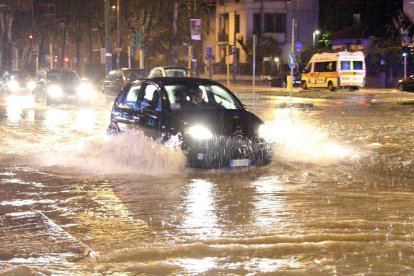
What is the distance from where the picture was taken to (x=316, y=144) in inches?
659

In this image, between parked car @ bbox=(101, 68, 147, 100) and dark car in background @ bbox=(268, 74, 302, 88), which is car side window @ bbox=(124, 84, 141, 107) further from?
dark car in background @ bbox=(268, 74, 302, 88)

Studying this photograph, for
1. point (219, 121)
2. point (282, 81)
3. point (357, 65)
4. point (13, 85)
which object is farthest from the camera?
point (282, 81)

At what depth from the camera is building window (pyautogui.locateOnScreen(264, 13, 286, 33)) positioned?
73.2 meters

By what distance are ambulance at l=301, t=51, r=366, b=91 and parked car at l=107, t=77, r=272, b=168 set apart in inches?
1212

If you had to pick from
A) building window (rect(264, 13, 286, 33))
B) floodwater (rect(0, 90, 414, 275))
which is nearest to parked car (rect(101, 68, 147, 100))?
floodwater (rect(0, 90, 414, 275))

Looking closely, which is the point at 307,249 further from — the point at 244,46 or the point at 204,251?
the point at 244,46

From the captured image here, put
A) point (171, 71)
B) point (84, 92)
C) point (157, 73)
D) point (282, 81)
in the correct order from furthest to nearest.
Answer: point (282, 81), point (84, 92), point (157, 73), point (171, 71)

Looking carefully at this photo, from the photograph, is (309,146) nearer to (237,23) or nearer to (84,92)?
(84,92)

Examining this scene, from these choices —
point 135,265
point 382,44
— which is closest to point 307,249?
point 135,265

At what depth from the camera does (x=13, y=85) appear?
4669 cm

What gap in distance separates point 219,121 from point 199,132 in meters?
0.40

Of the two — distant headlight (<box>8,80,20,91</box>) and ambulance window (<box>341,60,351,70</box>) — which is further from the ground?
ambulance window (<box>341,60,351,70</box>)

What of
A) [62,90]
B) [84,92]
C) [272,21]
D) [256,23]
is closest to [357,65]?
[84,92]

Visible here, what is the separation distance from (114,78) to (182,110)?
2263cm
